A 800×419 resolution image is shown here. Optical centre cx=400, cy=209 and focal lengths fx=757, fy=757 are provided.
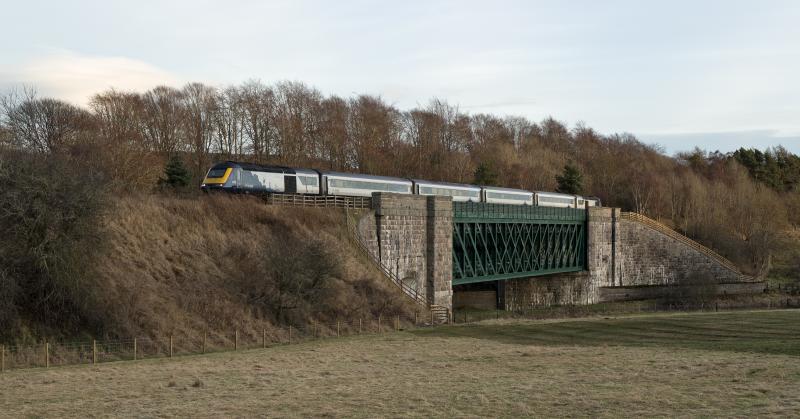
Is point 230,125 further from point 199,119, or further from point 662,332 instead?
point 662,332

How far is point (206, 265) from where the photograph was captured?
38.8 meters

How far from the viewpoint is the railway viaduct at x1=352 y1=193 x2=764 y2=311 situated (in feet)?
162

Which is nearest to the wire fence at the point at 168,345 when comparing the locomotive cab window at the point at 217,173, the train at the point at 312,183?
the train at the point at 312,183

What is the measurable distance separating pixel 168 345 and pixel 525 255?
38.5 m

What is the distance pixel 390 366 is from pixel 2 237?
16450 mm

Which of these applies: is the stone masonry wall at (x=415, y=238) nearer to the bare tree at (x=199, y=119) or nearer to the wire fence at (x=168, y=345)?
the wire fence at (x=168, y=345)

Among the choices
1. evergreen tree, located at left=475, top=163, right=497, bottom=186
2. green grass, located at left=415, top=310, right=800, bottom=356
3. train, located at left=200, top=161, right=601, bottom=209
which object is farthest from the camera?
evergreen tree, located at left=475, top=163, right=497, bottom=186

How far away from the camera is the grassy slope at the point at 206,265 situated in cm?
3362

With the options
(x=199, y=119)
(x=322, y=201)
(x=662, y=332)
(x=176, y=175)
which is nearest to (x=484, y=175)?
(x=199, y=119)

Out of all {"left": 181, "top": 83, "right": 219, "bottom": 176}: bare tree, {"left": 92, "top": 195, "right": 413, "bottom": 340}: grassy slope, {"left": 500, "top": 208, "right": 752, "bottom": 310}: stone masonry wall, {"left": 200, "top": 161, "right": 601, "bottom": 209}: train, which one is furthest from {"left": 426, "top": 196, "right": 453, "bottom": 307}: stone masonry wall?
{"left": 181, "top": 83, "right": 219, "bottom": 176}: bare tree

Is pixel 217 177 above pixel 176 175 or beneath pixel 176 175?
beneath

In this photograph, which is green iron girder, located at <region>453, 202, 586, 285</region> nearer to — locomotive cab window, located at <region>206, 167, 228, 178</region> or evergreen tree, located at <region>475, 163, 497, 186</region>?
evergreen tree, located at <region>475, 163, 497, 186</region>

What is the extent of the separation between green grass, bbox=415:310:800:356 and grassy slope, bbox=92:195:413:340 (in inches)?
235

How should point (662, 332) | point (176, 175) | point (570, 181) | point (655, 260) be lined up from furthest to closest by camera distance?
point (570, 181)
point (655, 260)
point (176, 175)
point (662, 332)
